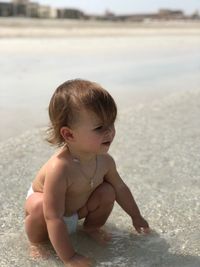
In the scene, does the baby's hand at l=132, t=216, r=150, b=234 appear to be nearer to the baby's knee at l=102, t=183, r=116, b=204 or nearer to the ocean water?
the baby's knee at l=102, t=183, r=116, b=204

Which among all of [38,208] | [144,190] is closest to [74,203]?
[38,208]

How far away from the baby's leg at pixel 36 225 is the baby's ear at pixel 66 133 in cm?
27

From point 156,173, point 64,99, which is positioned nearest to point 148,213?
point 156,173

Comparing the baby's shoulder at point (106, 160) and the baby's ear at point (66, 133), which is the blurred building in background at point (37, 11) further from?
the baby's ear at point (66, 133)

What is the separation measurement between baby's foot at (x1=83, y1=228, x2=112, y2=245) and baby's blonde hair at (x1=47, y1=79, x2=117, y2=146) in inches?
21.7

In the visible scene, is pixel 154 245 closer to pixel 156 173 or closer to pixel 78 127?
pixel 78 127

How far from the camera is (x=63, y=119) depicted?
2.14 meters

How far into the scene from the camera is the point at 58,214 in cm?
217

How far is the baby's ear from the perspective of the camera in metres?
2.15

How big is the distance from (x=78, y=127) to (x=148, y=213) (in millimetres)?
779

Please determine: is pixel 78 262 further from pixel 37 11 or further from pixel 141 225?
pixel 37 11

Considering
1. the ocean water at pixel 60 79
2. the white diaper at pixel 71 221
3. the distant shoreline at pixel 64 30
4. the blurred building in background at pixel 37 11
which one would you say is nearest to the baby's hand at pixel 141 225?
the white diaper at pixel 71 221

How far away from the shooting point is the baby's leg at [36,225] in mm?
2258

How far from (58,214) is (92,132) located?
13.1 inches
